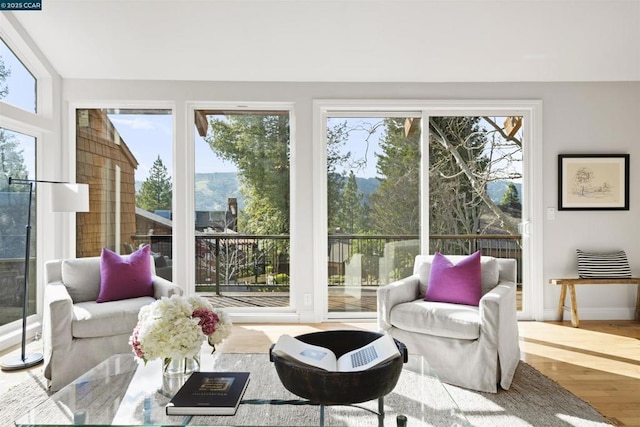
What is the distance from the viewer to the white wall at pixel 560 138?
13.8 feet

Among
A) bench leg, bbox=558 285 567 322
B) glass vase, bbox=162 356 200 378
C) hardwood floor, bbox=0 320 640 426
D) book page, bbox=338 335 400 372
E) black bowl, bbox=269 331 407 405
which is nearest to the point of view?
black bowl, bbox=269 331 407 405

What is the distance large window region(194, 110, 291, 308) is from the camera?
14.1ft

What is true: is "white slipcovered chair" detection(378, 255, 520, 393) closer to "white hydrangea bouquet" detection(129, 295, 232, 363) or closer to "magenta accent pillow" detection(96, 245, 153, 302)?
"white hydrangea bouquet" detection(129, 295, 232, 363)

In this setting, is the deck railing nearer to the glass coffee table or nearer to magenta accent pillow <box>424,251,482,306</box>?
magenta accent pillow <box>424,251,482,306</box>

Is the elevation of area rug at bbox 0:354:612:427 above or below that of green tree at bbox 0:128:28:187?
below

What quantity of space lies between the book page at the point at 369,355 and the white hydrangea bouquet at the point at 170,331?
0.65 metres

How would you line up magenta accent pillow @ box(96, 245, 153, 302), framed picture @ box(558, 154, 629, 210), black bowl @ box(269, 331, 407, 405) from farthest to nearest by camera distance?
framed picture @ box(558, 154, 629, 210), magenta accent pillow @ box(96, 245, 153, 302), black bowl @ box(269, 331, 407, 405)

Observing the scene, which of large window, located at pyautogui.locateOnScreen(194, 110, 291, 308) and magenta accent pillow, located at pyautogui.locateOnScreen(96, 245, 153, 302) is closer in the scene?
magenta accent pillow, located at pyautogui.locateOnScreen(96, 245, 153, 302)

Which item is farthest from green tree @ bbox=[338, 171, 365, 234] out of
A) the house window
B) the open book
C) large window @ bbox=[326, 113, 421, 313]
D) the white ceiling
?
the house window

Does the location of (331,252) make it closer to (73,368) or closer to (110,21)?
(73,368)

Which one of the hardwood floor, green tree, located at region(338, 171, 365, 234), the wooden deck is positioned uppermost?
green tree, located at region(338, 171, 365, 234)

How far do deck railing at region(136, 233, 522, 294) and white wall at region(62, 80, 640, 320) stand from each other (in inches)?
10.0

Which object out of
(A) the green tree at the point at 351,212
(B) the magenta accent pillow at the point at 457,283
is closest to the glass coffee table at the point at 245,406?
(B) the magenta accent pillow at the point at 457,283

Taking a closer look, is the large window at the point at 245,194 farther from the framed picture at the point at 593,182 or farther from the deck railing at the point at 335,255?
the framed picture at the point at 593,182
